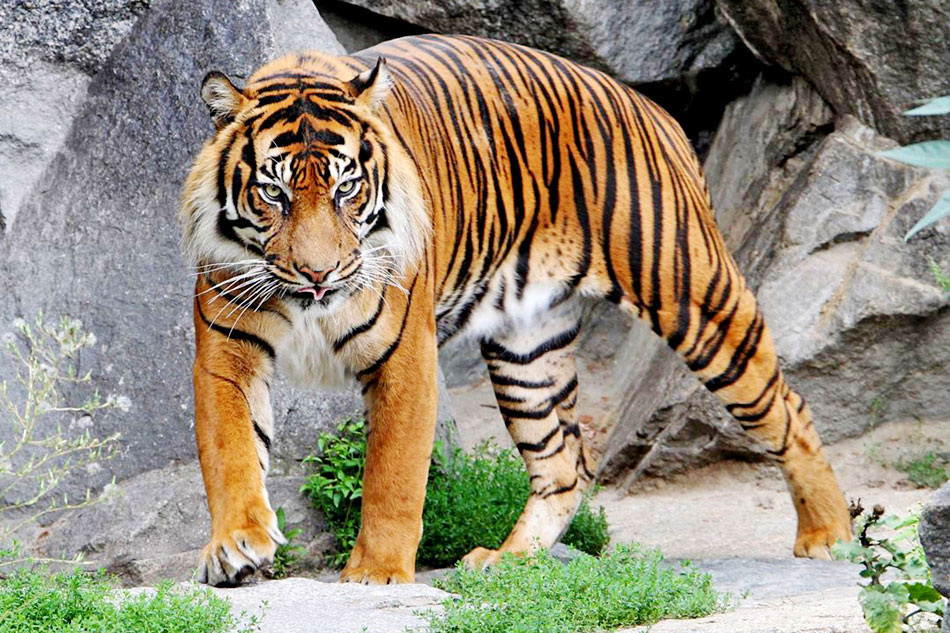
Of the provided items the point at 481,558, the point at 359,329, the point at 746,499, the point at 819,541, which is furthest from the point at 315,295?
the point at 746,499

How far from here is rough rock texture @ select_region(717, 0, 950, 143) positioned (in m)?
6.27

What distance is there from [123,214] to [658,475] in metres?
3.09

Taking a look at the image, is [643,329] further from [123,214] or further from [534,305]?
[123,214]

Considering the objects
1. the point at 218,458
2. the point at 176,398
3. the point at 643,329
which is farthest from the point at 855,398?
the point at 218,458

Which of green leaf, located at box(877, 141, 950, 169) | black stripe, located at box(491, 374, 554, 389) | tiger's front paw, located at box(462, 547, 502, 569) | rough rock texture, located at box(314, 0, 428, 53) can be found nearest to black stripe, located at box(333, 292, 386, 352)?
tiger's front paw, located at box(462, 547, 502, 569)

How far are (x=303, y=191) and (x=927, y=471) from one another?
3800 millimetres

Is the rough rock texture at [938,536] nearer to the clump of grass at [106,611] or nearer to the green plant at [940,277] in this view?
the green plant at [940,277]

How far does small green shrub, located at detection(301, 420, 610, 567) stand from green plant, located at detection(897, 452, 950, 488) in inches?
66.1

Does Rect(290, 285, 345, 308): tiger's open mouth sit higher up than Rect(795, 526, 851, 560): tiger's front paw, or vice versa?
Rect(290, 285, 345, 308): tiger's open mouth

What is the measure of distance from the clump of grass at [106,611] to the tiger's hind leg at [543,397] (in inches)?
86.6

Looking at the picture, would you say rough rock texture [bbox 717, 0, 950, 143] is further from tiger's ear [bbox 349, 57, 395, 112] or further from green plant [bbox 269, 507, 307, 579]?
green plant [bbox 269, 507, 307, 579]

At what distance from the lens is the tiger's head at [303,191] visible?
12.7ft

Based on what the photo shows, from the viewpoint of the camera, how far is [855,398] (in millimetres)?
6570

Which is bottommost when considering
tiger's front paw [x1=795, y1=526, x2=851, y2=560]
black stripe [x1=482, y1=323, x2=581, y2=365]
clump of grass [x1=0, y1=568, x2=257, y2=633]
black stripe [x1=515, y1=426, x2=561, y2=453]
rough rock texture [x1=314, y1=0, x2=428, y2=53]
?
tiger's front paw [x1=795, y1=526, x2=851, y2=560]
